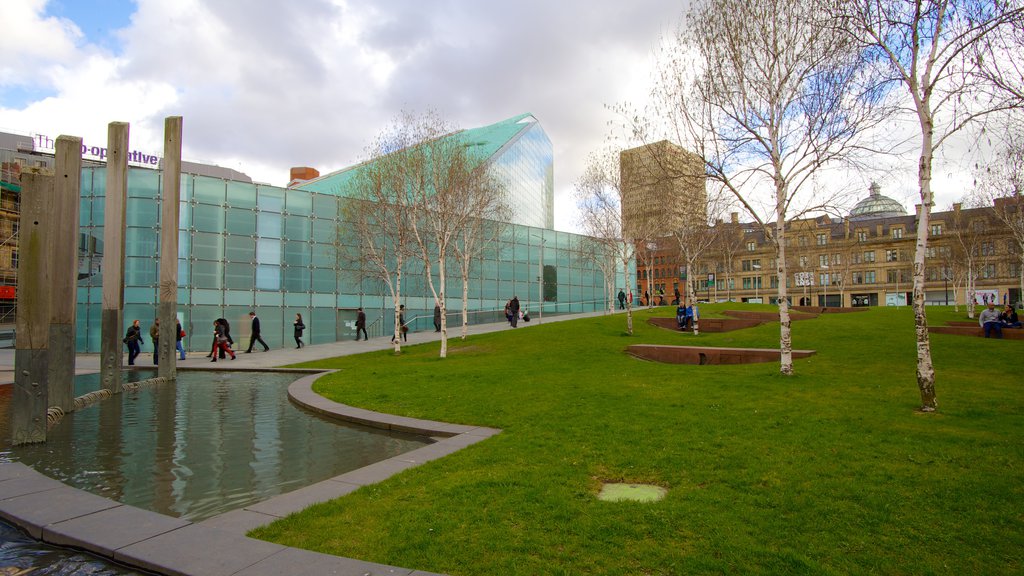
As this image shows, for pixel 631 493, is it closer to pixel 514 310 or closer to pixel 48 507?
pixel 48 507

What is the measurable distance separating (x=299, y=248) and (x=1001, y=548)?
31.9m

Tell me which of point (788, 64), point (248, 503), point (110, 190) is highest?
point (788, 64)

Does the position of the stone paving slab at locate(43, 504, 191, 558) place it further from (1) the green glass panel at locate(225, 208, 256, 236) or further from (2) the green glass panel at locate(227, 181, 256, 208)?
(2) the green glass panel at locate(227, 181, 256, 208)

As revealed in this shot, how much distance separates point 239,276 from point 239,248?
152 centimetres

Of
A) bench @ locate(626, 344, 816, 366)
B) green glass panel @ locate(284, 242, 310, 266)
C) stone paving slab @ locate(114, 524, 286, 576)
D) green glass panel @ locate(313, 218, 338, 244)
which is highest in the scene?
green glass panel @ locate(313, 218, 338, 244)

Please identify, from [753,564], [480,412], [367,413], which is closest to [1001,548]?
[753,564]

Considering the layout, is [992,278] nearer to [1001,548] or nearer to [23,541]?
[1001,548]

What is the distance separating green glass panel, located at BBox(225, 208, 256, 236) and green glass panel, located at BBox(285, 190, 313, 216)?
1.99 m

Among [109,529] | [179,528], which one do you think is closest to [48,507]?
[109,529]

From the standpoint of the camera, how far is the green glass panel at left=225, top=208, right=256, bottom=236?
96.2 ft

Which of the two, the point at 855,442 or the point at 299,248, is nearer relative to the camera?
the point at 855,442

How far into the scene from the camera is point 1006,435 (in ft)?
23.8

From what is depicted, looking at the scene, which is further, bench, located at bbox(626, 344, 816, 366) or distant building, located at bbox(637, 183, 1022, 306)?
distant building, located at bbox(637, 183, 1022, 306)

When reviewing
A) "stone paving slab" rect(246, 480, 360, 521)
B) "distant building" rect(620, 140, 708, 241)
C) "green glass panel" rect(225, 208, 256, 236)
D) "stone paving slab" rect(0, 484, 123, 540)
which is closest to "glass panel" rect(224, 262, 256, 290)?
"green glass panel" rect(225, 208, 256, 236)
